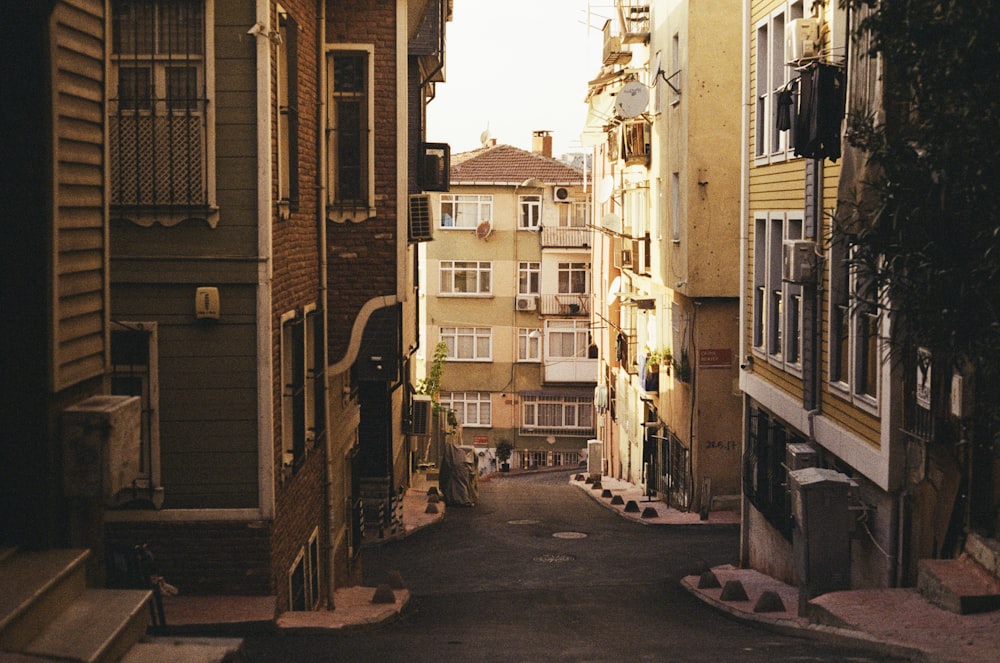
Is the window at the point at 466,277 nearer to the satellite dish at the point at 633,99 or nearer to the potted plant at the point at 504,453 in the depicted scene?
the potted plant at the point at 504,453

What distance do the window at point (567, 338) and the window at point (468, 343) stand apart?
2.74 m

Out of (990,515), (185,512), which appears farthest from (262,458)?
(990,515)

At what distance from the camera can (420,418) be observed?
33281mm

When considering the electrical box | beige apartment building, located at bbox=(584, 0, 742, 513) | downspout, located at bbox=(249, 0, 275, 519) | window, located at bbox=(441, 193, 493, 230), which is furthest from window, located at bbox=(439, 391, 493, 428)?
downspout, located at bbox=(249, 0, 275, 519)

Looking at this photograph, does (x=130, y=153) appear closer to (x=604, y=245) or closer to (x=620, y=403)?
(x=620, y=403)

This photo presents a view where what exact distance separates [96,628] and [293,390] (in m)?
7.57

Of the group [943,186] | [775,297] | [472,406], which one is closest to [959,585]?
[943,186]

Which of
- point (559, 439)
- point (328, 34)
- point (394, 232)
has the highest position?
point (328, 34)

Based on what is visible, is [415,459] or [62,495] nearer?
[62,495]

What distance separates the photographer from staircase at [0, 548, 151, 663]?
6.28m

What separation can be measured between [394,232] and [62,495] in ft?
33.4

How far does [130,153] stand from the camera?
12289 mm

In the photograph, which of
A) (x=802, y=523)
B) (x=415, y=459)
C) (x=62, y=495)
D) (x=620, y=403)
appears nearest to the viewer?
(x=62, y=495)

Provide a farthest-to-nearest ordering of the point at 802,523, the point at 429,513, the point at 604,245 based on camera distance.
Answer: the point at 604,245, the point at 429,513, the point at 802,523
